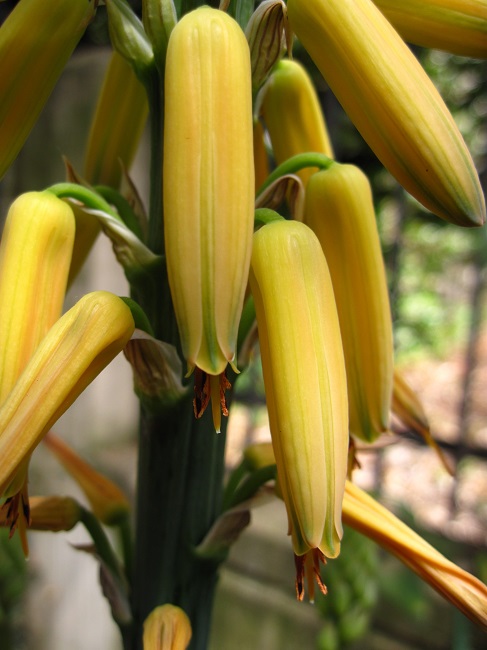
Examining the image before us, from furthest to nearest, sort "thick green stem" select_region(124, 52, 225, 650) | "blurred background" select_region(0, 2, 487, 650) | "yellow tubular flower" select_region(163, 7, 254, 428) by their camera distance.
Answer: "blurred background" select_region(0, 2, 487, 650), "thick green stem" select_region(124, 52, 225, 650), "yellow tubular flower" select_region(163, 7, 254, 428)

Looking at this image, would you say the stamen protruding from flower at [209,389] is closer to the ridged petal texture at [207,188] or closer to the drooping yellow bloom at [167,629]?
the ridged petal texture at [207,188]

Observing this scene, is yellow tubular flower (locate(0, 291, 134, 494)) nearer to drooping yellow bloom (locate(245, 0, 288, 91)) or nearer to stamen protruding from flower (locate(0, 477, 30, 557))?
stamen protruding from flower (locate(0, 477, 30, 557))

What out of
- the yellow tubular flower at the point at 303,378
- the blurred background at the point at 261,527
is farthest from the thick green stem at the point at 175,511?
the blurred background at the point at 261,527

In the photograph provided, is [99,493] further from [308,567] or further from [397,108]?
[397,108]

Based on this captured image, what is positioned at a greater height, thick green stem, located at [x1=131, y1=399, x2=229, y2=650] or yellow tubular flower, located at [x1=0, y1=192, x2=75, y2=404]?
yellow tubular flower, located at [x1=0, y1=192, x2=75, y2=404]

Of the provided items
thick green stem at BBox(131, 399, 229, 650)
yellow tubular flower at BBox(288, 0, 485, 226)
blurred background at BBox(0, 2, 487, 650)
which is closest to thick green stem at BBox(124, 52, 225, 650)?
thick green stem at BBox(131, 399, 229, 650)

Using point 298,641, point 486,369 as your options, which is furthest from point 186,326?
point 486,369

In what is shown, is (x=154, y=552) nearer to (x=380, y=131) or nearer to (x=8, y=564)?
(x=380, y=131)

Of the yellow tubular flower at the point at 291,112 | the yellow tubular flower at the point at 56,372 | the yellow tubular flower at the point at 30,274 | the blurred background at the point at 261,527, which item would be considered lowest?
the blurred background at the point at 261,527
